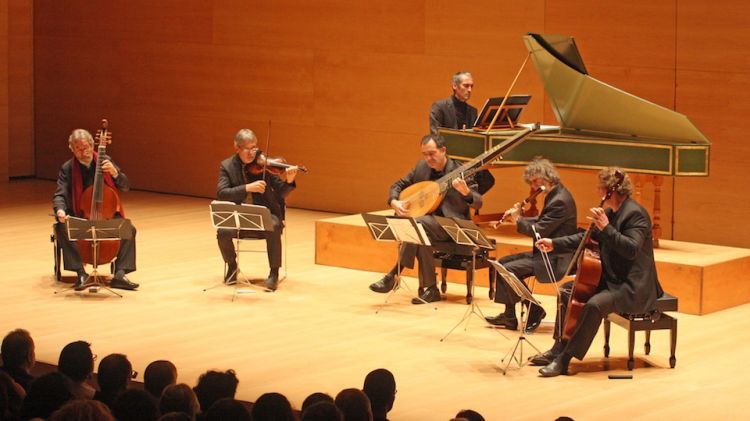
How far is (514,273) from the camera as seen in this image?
827 centimetres

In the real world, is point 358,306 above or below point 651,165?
below

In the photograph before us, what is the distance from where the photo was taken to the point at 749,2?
1002cm

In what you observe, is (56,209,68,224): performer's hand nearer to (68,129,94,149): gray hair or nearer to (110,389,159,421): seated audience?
(68,129,94,149): gray hair

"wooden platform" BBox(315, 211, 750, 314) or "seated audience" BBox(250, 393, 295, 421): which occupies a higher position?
"seated audience" BBox(250, 393, 295, 421)

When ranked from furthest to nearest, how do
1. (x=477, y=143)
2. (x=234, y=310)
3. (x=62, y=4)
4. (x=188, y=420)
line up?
(x=62, y=4)
(x=477, y=143)
(x=234, y=310)
(x=188, y=420)

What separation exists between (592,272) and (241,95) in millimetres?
6992

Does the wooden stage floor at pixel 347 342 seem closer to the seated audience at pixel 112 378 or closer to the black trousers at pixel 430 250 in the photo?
the black trousers at pixel 430 250

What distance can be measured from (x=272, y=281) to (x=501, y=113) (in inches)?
87.0

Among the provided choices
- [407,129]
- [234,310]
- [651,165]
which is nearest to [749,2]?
[651,165]

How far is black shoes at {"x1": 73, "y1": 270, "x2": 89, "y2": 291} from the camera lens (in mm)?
9117

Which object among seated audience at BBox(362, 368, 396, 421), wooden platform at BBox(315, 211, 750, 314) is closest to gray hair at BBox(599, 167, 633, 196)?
wooden platform at BBox(315, 211, 750, 314)

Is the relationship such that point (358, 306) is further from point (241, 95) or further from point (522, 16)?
point (241, 95)

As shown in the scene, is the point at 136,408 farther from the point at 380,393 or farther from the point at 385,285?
the point at 385,285

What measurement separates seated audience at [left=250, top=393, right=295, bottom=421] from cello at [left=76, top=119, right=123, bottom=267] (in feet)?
17.0
